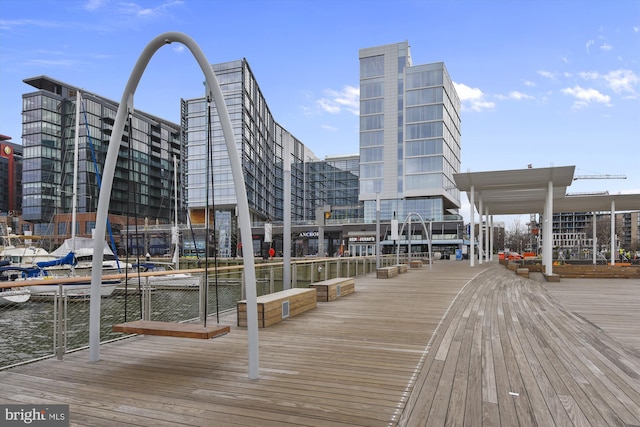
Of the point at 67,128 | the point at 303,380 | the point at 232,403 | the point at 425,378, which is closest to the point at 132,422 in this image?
the point at 232,403

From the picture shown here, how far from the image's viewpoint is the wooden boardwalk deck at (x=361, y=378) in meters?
3.37

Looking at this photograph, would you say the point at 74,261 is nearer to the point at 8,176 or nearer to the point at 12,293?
the point at 12,293

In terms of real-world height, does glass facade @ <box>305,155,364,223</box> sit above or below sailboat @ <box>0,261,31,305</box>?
above

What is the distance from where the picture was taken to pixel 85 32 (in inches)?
442

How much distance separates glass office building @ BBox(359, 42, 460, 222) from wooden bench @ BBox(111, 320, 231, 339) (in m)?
61.5

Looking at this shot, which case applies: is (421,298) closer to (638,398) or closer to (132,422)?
(638,398)

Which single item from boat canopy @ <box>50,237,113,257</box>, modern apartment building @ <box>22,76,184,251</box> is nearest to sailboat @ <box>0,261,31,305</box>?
boat canopy @ <box>50,237,113,257</box>

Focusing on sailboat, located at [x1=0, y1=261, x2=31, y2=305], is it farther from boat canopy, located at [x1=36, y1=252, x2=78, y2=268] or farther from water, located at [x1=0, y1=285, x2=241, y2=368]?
boat canopy, located at [x1=36, y1=252, x2=78, y2=268]

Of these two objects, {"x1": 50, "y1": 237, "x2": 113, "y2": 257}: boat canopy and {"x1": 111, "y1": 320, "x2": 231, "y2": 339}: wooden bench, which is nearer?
{"x1": 111, "y1": 320, "x2": 231, "y2": 339}: wooden bench

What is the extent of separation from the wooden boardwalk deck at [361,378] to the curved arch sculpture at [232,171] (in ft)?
1.35

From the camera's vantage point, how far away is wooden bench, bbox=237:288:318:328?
6.89 m

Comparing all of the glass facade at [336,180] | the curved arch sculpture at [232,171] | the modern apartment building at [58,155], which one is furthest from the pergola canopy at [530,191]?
the glass facade at [336,180]

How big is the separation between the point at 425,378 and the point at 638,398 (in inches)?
73.5

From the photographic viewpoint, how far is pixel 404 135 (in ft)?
220
